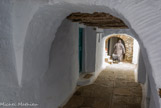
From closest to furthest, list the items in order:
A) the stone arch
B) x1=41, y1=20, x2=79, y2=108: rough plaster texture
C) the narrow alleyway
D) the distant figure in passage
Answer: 1. the stone arch
2. x1=41, y1=20, x2=79, y2=108: rough plaster texture
3. the narrow alleyway
4. the distant figure in passage

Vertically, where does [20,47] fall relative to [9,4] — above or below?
below

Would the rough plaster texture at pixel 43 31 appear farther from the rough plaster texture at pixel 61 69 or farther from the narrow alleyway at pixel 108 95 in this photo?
the narrow alleyway at pixel 108 95

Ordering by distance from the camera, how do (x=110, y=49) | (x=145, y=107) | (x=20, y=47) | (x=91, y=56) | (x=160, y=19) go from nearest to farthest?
1. (x=160, y=19)
2. (x=20, y=47)
3. (x=145, y=107)
4. (x=91, y=56)
5. (x=110, y=49)

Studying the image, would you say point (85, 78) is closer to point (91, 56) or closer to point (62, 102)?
point (91, 56)

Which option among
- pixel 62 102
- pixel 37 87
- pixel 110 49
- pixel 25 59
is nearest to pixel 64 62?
pixel 62 102

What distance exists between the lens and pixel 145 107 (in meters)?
3.10

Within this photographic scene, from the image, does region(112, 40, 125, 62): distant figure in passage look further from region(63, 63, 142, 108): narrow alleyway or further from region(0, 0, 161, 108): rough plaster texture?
region(0, 0, 161, 108): rough plaster texture

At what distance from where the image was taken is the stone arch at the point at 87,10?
1.14 meters

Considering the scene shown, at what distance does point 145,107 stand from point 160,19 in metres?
2.58

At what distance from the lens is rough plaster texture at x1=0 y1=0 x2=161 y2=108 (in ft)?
3.77

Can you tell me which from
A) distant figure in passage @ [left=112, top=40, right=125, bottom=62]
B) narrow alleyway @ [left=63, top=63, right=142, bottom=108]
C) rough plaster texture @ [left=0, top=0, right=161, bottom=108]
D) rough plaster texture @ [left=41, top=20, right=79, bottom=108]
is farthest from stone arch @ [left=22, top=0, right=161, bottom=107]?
distant figure in passage @ [left=112, top=40, right=125, bottom=62]

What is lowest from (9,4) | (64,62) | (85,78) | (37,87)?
(85,78)

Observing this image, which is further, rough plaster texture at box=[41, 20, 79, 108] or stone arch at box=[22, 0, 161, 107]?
rough plaster texture at box=[41, 20, 79, 108]

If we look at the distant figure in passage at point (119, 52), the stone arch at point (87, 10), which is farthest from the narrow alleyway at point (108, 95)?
the distant figure in passage at point (119, 52)
